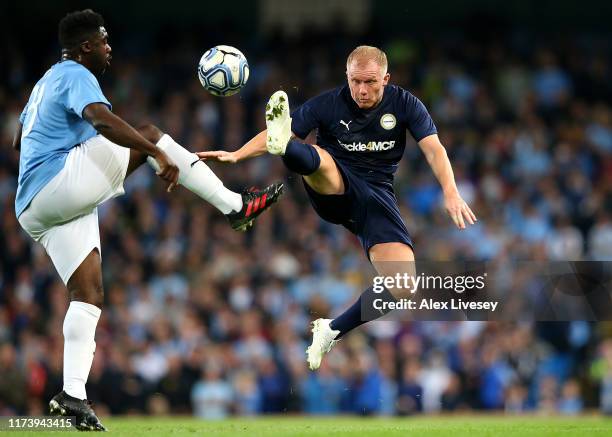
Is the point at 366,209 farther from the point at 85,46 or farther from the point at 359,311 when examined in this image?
the point at 85,46

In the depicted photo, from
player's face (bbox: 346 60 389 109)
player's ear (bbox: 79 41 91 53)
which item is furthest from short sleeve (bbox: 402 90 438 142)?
player's ear (bbox: 79 41 91 53)

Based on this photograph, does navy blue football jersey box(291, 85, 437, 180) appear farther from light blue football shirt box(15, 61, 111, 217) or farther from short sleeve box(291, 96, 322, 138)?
light blue football shirt box(15, 61, 111, 217)

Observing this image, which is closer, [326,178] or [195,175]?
[195,175]

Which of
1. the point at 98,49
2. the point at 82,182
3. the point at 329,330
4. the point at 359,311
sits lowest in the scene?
the point at 329,330

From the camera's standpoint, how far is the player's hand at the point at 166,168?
736 centimetres

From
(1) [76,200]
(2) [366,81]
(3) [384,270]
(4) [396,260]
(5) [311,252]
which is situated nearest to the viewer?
(1) [76,200]

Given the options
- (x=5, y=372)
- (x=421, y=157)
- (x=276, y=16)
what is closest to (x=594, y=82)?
(x=421, y=157)

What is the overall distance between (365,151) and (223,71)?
1.31 metres

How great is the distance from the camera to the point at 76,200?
7488 millimetres

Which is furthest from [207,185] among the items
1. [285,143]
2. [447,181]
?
[447,181]

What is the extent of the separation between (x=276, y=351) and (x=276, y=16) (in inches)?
340

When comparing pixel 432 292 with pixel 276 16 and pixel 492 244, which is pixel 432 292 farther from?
pixel 276 16

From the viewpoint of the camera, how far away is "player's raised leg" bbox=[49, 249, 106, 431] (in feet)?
24.8

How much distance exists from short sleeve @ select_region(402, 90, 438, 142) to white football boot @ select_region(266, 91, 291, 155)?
1112 mm
